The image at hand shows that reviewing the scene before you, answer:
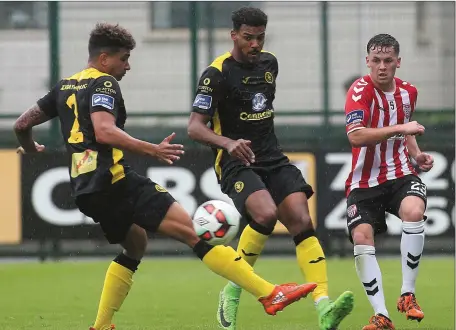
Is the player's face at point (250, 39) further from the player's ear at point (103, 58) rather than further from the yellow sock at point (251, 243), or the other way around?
the yellow sock at point (251, 243)

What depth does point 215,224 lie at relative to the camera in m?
7.90

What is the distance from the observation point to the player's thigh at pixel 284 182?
7559 millimetres

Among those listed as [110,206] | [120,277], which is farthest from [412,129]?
[120,277]

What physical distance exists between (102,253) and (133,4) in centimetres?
323

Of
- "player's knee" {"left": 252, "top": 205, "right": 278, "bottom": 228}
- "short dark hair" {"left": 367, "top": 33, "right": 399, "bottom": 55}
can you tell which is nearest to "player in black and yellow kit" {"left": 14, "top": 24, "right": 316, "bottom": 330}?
"player's knee" {"left": 252, "top": 205, "right": 278, "bottom": 228}

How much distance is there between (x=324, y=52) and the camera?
14.6 metres

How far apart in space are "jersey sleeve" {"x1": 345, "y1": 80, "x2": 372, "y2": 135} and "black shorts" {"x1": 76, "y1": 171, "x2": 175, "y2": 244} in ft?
4.70

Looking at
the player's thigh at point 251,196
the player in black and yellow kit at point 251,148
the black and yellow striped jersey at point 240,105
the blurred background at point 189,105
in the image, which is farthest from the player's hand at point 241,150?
the blurred background at point 189,105

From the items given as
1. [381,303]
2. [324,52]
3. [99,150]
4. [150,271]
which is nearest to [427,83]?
[324,52]

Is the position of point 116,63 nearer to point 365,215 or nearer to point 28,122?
point 28,122

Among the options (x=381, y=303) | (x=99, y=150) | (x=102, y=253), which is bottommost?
(x=102, y=253)

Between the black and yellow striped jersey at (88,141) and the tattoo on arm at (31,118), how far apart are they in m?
0.38

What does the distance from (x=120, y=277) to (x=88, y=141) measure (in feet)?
3.18

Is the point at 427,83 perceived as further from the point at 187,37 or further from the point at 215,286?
the point at 215,286
